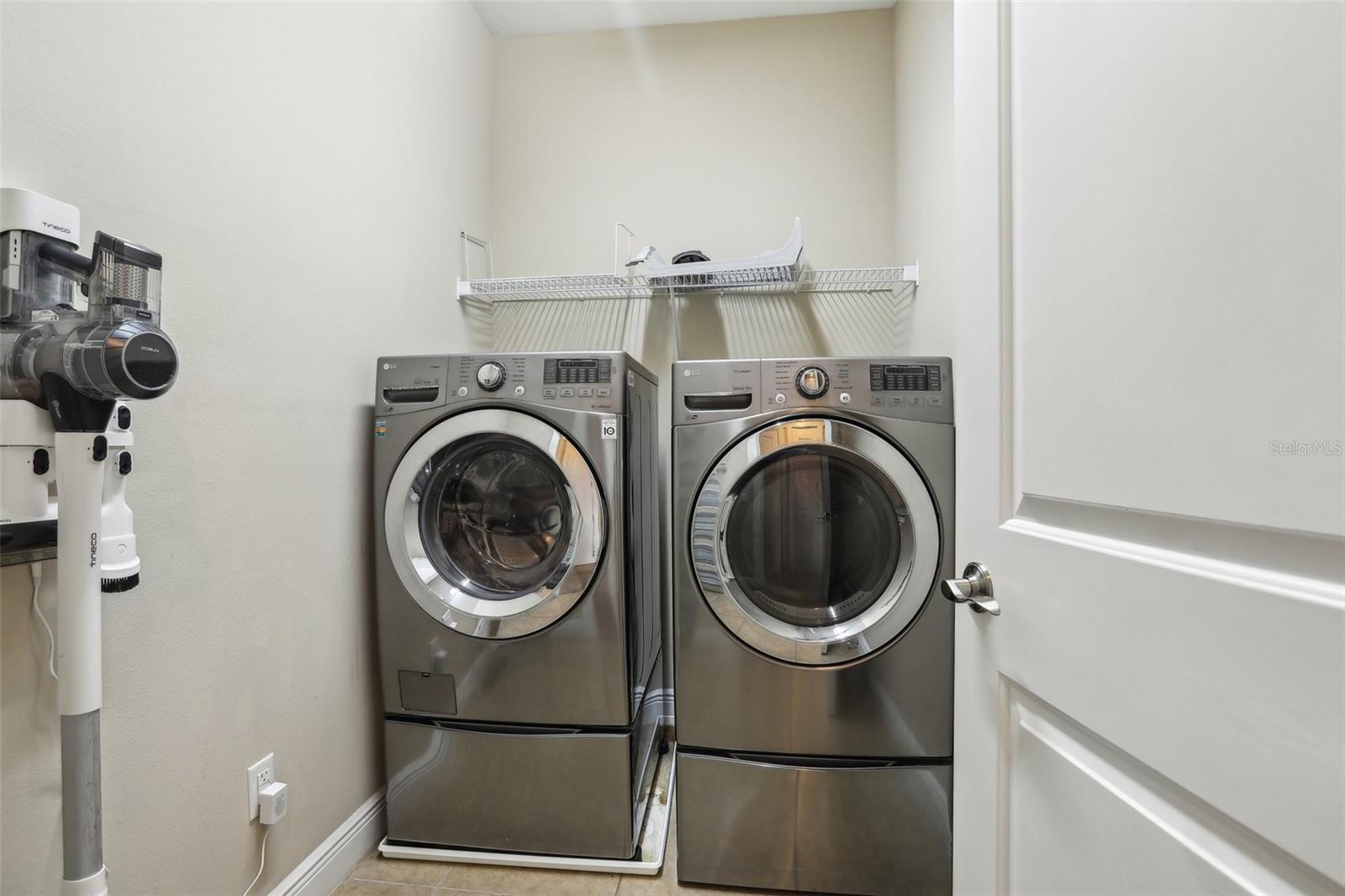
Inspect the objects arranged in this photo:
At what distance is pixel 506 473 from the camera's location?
151 centimetres

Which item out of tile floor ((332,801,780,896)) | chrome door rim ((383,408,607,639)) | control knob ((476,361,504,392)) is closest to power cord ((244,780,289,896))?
tile floor ((332,801,780,896))

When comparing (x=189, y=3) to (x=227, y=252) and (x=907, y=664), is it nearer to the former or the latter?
(x=227, y=252)

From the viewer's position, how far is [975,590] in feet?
2.63

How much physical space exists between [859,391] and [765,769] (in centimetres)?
94

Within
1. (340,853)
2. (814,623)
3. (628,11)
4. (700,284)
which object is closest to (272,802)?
(340,853)

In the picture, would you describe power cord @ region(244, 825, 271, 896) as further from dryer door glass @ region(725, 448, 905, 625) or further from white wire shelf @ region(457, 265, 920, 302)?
white wire shelf @ region(457, 265, 920, 302)

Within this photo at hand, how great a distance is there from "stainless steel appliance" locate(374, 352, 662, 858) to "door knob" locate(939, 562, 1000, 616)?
0.80m

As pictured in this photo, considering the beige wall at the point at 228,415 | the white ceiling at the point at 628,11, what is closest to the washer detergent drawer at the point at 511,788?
the beige wall at the point at 228,415

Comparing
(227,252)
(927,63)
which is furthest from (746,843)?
(927,63)

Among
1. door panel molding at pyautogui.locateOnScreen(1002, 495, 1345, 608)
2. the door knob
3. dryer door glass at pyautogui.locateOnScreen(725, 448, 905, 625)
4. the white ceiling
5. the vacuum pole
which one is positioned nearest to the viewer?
door panel molding at pyautogui.locateOnScreen(1002, 495, 1345, 608)

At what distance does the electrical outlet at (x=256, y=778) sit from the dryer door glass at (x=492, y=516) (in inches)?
19.8

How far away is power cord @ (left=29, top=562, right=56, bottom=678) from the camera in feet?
2.70

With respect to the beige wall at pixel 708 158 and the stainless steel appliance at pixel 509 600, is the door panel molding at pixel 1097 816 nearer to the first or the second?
the stainless steel appliance at pixel 509 600

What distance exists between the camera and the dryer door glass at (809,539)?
141cm
